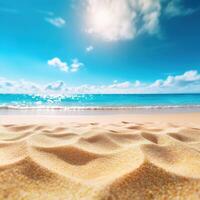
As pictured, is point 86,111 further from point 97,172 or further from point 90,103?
point 90,103

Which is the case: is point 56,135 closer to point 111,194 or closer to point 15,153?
point 15,153

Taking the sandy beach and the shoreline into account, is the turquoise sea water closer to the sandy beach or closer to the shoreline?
the shoreline

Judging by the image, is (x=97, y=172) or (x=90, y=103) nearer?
(x=97, y=172)

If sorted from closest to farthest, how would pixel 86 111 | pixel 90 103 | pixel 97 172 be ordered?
pixel 97 172 → pixel 86 111 → pixel 90 103

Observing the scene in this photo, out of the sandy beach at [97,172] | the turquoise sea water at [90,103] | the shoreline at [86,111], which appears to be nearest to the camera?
the sandy beach at [97,172]

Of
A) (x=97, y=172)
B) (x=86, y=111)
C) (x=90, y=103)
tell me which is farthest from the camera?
(x=90, y=103)

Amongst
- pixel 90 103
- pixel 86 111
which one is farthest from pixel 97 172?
pixel 90 103

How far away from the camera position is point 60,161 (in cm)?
Answer: 112

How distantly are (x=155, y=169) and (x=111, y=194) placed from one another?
0.98ft

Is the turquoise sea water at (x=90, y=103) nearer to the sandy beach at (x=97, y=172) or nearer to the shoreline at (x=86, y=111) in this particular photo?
the shoreline at (x=86, y=111)

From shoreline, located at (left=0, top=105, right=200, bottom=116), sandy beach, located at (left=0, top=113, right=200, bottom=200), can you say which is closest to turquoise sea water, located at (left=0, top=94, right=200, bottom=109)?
shoreline, located at (left=0, top=105, right=200, bottom=116)

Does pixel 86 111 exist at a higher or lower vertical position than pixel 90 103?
lower

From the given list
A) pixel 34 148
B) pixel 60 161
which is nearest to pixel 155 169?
pixel 60 161

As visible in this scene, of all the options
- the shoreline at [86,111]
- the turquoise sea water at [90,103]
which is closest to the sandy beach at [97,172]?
the shoreline at [86,111]
